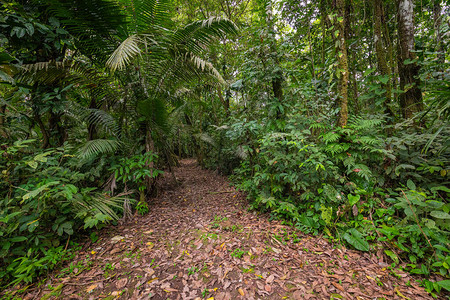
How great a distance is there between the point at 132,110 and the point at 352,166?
4454 millimetres

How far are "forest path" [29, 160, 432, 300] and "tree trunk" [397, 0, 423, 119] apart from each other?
9.25ft

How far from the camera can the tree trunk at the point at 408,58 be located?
3025 millimetres

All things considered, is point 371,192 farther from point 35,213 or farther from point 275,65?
point 35,213

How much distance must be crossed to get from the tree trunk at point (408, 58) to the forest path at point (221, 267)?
2.82 meters

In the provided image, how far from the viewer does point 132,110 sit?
392 cm

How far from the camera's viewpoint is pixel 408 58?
2998 mm

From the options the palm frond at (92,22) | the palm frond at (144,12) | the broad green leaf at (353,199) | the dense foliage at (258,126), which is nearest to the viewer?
the dense foliage at (258,126)

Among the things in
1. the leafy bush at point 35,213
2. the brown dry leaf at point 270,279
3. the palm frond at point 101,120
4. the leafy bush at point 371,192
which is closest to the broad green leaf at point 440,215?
the leafy bush at point 371,192

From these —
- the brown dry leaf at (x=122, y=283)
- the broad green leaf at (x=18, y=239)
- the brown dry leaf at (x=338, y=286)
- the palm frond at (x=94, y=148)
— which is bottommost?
the brown dry leaf at (x=338, y=286)

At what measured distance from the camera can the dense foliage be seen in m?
2.23

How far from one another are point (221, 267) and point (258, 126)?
2456mm

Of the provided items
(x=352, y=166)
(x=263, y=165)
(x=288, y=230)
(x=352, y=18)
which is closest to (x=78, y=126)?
(x=263, y=165)

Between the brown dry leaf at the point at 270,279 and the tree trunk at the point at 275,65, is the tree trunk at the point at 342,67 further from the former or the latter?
the brown dry leaf at the point at 270,279

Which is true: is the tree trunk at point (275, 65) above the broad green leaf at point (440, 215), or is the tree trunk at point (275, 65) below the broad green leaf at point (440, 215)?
above
